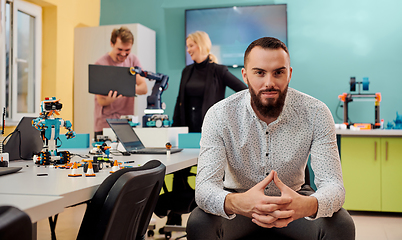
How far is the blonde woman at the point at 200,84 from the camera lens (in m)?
3.44

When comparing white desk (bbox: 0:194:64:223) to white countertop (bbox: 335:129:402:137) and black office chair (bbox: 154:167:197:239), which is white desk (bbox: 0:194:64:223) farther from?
white countertop (bbox: 335:129:402:137)

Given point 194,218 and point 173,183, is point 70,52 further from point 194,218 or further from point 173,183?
point 194,218

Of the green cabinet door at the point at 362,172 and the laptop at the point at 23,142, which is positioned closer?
the laptop at the point at 23,142

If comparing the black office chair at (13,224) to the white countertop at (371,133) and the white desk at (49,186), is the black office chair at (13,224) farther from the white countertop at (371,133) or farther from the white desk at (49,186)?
the white countertop at (371,133)

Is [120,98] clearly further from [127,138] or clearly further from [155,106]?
[127,138]

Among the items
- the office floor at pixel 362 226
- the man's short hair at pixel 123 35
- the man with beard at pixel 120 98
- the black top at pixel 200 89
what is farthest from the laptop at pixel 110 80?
the man's short hair at pixel 123 35

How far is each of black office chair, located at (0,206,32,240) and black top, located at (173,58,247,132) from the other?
2.81m

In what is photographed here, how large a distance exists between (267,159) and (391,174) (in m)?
2.48

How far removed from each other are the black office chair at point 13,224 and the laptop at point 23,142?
118 cm

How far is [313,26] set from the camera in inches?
173

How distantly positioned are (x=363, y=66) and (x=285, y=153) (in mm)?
3208

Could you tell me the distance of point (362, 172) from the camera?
351 cm

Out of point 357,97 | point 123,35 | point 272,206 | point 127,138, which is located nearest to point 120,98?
point 123,35

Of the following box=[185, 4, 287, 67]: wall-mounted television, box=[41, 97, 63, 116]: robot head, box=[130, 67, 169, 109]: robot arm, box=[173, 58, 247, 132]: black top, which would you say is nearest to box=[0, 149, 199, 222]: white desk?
box=[41, 97, 63, 116]: robot head
